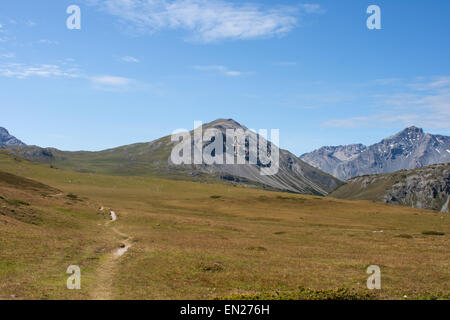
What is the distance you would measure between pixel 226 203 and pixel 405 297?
114712 millimetres

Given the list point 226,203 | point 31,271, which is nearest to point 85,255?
point 31,271

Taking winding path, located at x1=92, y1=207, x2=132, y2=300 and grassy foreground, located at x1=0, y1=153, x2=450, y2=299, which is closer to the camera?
winding path, located at x1=92, y1=207, x2=132, y2=300

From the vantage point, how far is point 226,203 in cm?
14025

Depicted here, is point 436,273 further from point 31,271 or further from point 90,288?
point 31,271

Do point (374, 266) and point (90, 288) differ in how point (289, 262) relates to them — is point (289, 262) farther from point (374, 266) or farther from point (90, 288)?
point (90, 288)

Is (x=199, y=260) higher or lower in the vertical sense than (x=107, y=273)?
lower

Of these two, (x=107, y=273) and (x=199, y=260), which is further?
(x=199, y=260)

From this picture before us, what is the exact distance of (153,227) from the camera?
6950cm

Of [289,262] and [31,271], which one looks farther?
[289,262]

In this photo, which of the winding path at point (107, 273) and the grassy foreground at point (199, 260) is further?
the grassy foreground at point (199, 260)
